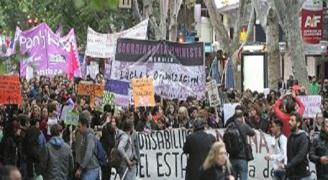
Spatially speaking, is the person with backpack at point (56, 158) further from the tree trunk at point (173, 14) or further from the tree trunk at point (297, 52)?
the tree trunk at point (173, 14)

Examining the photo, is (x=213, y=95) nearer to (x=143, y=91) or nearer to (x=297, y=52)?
(x=143, y=91)

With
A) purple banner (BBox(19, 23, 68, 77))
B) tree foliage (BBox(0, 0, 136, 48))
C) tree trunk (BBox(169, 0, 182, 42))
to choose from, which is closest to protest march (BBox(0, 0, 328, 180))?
purple banner (BBox(19, 23, 68, 77))

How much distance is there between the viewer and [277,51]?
95.1 ft

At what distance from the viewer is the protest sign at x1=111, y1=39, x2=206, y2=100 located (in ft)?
63.3

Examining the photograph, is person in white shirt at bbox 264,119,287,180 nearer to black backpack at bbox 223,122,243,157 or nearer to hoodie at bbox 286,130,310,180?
black backpack at bbox 223,122,243,157

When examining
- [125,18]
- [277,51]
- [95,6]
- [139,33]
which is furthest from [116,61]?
[125,18]

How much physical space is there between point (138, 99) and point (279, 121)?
470 cm

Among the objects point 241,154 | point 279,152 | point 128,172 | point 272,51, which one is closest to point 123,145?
point 128,172

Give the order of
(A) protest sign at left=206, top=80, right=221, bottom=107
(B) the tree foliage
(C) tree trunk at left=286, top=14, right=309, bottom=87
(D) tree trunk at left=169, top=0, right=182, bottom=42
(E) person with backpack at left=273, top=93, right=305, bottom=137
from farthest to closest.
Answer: (B) the tree foliage < (D) tree trunk at left=169, top=0, right=182, bottom=42 < (C) tree trunk at left=286, top=14, right=309, bottom=87 < (A) protest sign at left=206, top=80, right=221, bottom=107 < (E) person with backpack at left=273, top=93, right=305, bottom=137

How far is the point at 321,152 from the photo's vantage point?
1266cm

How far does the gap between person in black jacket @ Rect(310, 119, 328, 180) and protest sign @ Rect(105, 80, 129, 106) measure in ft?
20.9

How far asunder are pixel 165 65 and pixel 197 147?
731 cm

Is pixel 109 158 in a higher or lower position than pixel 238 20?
lower

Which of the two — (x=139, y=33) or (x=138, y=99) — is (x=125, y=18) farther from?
(x=138, y=99)
